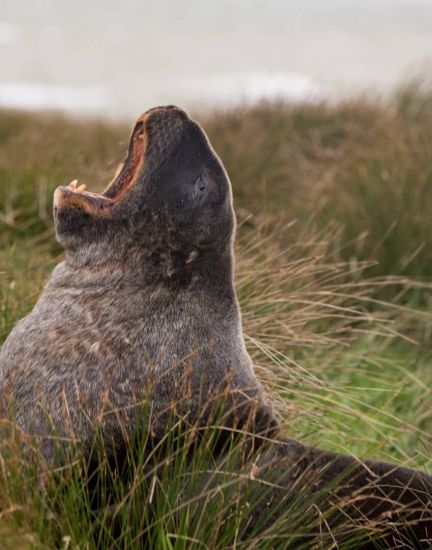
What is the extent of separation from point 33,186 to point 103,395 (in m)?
4.61

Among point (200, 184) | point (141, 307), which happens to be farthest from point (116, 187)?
point (141, 307)

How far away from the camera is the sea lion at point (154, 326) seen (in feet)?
11.1

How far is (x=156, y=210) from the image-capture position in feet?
12.0

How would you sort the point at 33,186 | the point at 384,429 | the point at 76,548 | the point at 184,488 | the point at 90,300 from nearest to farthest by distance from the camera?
the point at 76,548 → the point at 184,488 → the point at 90,300 → the point at 384,429 → the point at 33,186

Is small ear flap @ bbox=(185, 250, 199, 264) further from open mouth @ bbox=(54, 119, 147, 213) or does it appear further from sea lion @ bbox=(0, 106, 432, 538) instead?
open mouth @ bbox=(54, 119, 147, 213)

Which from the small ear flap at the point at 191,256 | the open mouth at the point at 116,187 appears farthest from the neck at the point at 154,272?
the open mouth at the point at 116,187

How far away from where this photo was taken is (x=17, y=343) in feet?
11.6

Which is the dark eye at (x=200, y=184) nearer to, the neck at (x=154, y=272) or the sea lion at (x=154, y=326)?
the sea lion at (x=154, y=326)

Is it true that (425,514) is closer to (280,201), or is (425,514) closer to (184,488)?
(184,488)

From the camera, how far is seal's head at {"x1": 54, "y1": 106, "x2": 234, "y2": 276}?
143 inches

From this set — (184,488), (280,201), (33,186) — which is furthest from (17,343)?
(280,201)

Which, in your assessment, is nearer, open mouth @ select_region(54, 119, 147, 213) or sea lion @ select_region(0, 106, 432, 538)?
sea lion @ select_region(0, 106, 432, 538)

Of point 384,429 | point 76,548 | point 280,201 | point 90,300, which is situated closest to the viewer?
point 76,548

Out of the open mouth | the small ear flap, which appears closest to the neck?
the small ear flap
